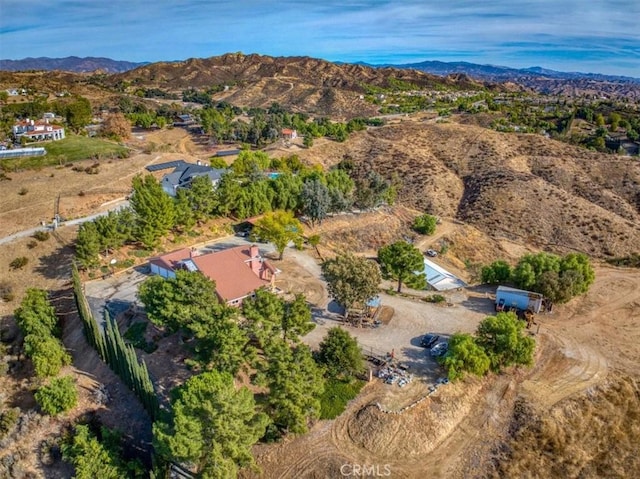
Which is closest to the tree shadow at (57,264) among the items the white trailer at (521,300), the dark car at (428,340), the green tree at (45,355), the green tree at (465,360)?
the green tree at (45,355)

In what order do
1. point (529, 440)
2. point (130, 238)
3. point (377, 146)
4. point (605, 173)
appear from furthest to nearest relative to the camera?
point (377, 146) < point (605, 173) < point (130, 238) < point (529, 440)

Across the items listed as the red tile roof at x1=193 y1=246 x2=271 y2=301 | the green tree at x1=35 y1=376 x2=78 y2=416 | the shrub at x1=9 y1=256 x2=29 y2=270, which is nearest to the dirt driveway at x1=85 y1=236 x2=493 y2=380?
the red tile roof at x1=193 y1=246 x2=271 y2=301

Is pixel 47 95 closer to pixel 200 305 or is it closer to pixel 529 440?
pixel 200 305

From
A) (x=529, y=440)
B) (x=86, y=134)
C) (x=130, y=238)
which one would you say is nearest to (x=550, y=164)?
(x=529, y=440)

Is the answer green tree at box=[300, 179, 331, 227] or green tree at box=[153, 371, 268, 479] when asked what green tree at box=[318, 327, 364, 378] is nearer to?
green tree at box=[153, 371, 268, 479]

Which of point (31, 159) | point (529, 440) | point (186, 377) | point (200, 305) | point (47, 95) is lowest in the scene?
point (529, 440)
